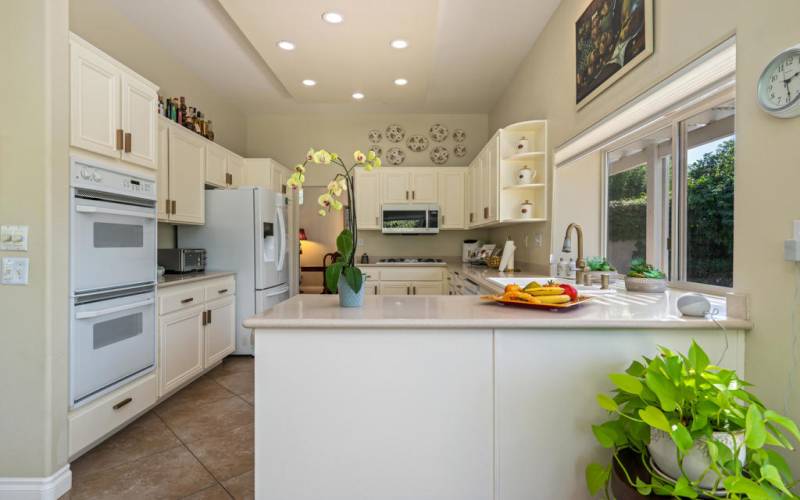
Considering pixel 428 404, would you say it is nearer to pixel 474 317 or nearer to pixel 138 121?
pixel 474 317

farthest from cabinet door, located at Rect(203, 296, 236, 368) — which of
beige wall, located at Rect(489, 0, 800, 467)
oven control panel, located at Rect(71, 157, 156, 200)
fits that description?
beige wall, located at Rect(489, 0, 800, 467)

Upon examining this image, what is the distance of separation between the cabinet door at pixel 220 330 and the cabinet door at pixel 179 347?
13cm

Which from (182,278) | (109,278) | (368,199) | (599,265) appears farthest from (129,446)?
(368,199)

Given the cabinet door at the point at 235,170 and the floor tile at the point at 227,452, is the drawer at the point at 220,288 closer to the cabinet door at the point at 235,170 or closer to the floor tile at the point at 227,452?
the cabinet door at the point at 235,170

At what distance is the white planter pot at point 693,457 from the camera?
987mm

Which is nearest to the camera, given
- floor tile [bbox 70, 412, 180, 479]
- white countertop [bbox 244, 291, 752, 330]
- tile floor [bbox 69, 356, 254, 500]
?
white countertop [bbox 244, 291, 752, 330]

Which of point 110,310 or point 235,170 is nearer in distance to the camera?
point 110,310

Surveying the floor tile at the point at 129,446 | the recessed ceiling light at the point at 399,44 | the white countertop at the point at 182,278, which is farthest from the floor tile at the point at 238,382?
the recessed ceiling light at the point at 399,44

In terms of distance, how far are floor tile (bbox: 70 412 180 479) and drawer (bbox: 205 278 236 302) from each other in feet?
3.65

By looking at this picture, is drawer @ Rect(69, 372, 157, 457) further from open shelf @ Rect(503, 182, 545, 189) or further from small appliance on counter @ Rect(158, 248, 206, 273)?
open shelf @ Rect(503, 182, 545, 189)

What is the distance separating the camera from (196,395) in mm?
3092

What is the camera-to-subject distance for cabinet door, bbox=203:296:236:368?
11.4ft

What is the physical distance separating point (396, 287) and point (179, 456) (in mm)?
2985

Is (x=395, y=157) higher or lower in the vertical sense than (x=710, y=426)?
higher
